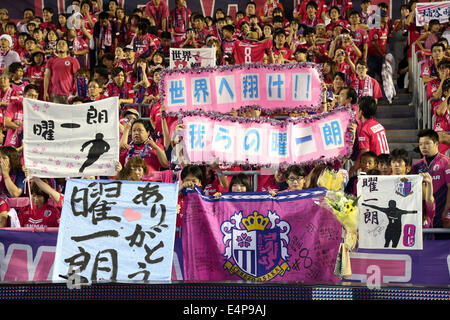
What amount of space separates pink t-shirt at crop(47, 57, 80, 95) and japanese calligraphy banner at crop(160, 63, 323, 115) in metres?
5.02

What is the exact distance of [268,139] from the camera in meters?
7.38

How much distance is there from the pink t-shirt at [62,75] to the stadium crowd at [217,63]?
18 mm

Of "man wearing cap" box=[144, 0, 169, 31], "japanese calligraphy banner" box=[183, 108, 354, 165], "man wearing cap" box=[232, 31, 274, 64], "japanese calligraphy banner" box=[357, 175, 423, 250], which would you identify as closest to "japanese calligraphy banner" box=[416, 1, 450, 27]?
"man wearing cap" box=[232, 31, 274, 64]

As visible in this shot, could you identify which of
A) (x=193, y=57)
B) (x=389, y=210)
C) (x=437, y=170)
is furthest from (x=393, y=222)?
(x=193, y=57)

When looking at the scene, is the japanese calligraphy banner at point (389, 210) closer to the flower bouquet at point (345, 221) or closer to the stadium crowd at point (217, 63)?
the stadium crowd at point (217, 63)

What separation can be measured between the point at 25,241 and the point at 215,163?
79.6 inches

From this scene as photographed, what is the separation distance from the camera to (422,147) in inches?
287

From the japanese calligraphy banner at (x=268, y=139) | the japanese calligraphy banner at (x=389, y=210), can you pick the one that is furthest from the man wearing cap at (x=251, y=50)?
the japanese calligraphy banner at (x=389, y=210)

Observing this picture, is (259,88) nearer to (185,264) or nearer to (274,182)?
(274,182)

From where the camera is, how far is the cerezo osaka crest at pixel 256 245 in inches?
253
